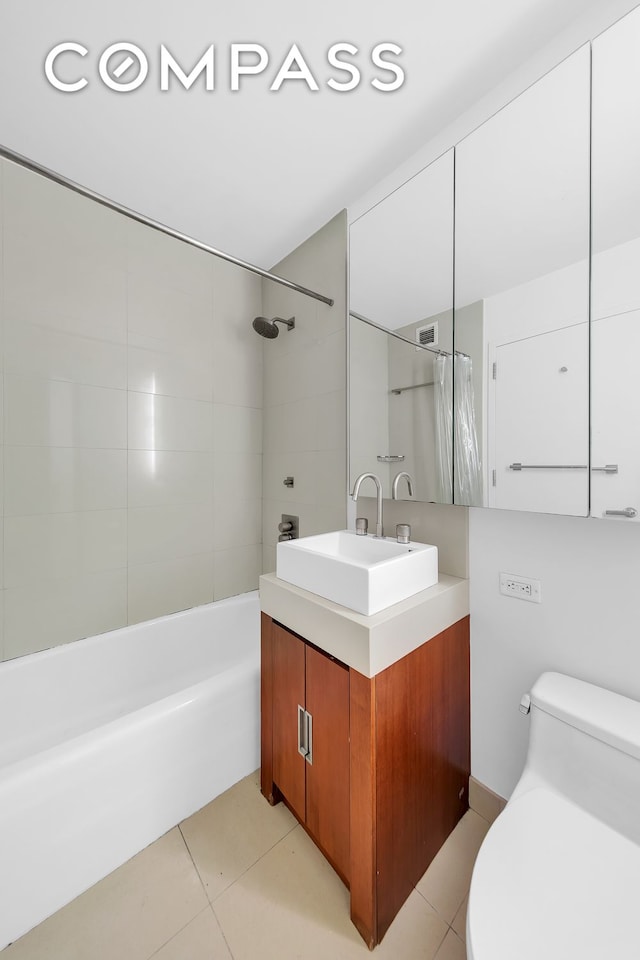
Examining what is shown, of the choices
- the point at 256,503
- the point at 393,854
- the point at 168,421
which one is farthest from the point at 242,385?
the point at 393,854

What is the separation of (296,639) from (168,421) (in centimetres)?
133

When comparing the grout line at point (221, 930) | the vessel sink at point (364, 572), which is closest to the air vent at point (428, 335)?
the vessel sink at point (364, 572)

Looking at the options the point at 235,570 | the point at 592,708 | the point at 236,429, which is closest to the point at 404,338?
the point at 236,429

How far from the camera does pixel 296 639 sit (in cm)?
118

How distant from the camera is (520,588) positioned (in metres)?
1.16

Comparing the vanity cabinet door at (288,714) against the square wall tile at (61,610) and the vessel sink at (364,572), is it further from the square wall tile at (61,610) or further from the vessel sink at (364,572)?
the square wall tile at (61,610)

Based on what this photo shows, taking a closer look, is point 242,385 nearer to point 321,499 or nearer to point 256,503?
point 256,503

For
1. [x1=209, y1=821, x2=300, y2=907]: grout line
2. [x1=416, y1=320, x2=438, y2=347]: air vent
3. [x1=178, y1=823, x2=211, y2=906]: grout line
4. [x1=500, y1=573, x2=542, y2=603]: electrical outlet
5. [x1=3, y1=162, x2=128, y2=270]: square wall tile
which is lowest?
[x1=209, y1=821, x2=300, y2=907]: grout line

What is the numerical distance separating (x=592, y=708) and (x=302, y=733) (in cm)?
81

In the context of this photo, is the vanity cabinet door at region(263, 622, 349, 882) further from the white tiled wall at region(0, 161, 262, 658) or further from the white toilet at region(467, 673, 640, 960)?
the white tiled wall at region(0, 161, 262, 658)

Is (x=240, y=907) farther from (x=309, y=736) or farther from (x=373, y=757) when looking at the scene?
(x=373, y=757)

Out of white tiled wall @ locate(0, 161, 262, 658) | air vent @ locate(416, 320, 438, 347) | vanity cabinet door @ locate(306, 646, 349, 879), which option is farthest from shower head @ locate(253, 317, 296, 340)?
vanity cabinet door @ locate(306, 646, 349, 879)

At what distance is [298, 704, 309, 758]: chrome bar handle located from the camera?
1150mm

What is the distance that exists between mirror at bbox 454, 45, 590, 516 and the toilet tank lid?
0.48 m
